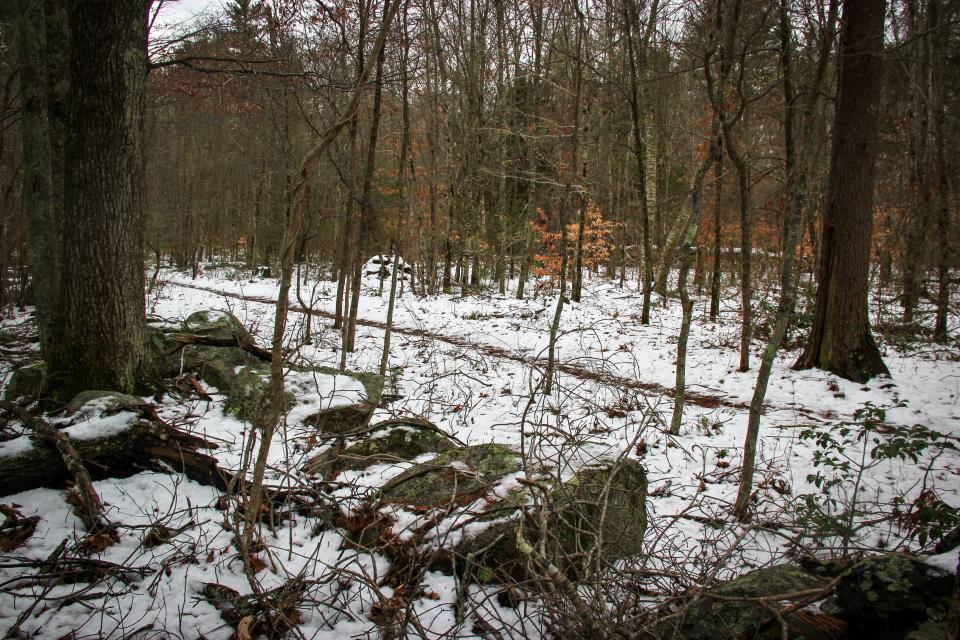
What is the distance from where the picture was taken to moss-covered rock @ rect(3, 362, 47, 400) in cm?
450

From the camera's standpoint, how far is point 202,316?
730 cm

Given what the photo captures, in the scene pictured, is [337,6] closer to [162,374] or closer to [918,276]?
[162,374]

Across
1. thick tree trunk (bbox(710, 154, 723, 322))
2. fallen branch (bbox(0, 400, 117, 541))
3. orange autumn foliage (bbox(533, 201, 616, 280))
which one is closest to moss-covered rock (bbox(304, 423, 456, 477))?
fallen branch (bbox(0, 400, 117, 541))

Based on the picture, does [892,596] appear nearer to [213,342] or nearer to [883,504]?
[883,504]

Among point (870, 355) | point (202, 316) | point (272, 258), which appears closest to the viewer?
point (870, 355)

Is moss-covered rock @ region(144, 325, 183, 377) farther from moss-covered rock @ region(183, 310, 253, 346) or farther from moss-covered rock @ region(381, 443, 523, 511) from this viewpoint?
moss-covered rock @ region(381, 443, 523, 511)

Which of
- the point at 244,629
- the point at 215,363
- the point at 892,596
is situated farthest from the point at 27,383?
the point at 892,596

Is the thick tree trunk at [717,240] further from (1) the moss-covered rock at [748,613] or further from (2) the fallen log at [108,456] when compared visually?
(2) the fallen log at [108,456]

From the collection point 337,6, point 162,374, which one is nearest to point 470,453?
point 162,374

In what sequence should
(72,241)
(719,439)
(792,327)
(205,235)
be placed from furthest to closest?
(205,235), (792,327), (719,439), (72,241)

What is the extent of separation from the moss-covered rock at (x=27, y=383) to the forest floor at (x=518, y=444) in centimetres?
111

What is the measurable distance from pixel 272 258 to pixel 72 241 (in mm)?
27149

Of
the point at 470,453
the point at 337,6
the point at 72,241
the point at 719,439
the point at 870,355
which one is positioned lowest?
the point at 719,439

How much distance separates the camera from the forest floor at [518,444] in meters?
2.32
